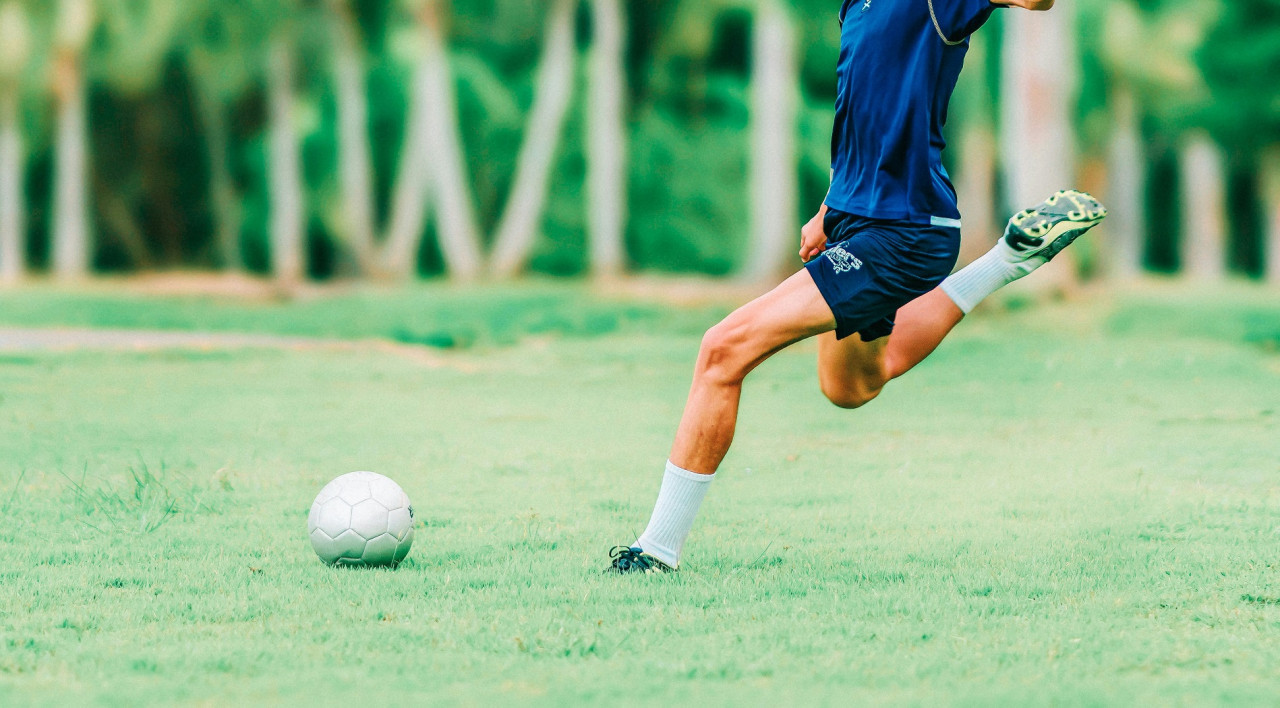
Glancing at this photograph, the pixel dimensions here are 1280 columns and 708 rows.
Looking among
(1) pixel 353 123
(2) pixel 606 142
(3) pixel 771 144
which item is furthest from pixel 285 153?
(3) pixel 771 144

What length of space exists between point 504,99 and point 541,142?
4.17 meters

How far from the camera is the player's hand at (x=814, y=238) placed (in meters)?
6.01

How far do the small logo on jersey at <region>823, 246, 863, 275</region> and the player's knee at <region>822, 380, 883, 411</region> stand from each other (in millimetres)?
856

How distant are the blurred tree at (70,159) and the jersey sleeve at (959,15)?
27073mm

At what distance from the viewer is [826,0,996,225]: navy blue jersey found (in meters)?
5.48

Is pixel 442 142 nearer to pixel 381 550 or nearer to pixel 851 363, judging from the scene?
pixel 851 363

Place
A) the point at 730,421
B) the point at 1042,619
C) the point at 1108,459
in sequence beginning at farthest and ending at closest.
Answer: the point at 1108,459
the point at 730,421
the point at 1042,619

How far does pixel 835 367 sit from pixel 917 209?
85 centimetres

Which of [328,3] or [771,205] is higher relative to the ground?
[328,3]

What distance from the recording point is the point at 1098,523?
6.52 m

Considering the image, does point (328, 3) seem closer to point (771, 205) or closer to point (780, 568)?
point (771, 205)

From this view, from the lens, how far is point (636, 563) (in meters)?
5.44

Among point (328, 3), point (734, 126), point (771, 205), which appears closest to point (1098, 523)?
point (771, 205)

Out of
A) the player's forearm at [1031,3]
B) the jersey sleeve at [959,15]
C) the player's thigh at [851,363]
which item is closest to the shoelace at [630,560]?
the player's thigh at [851,363]
